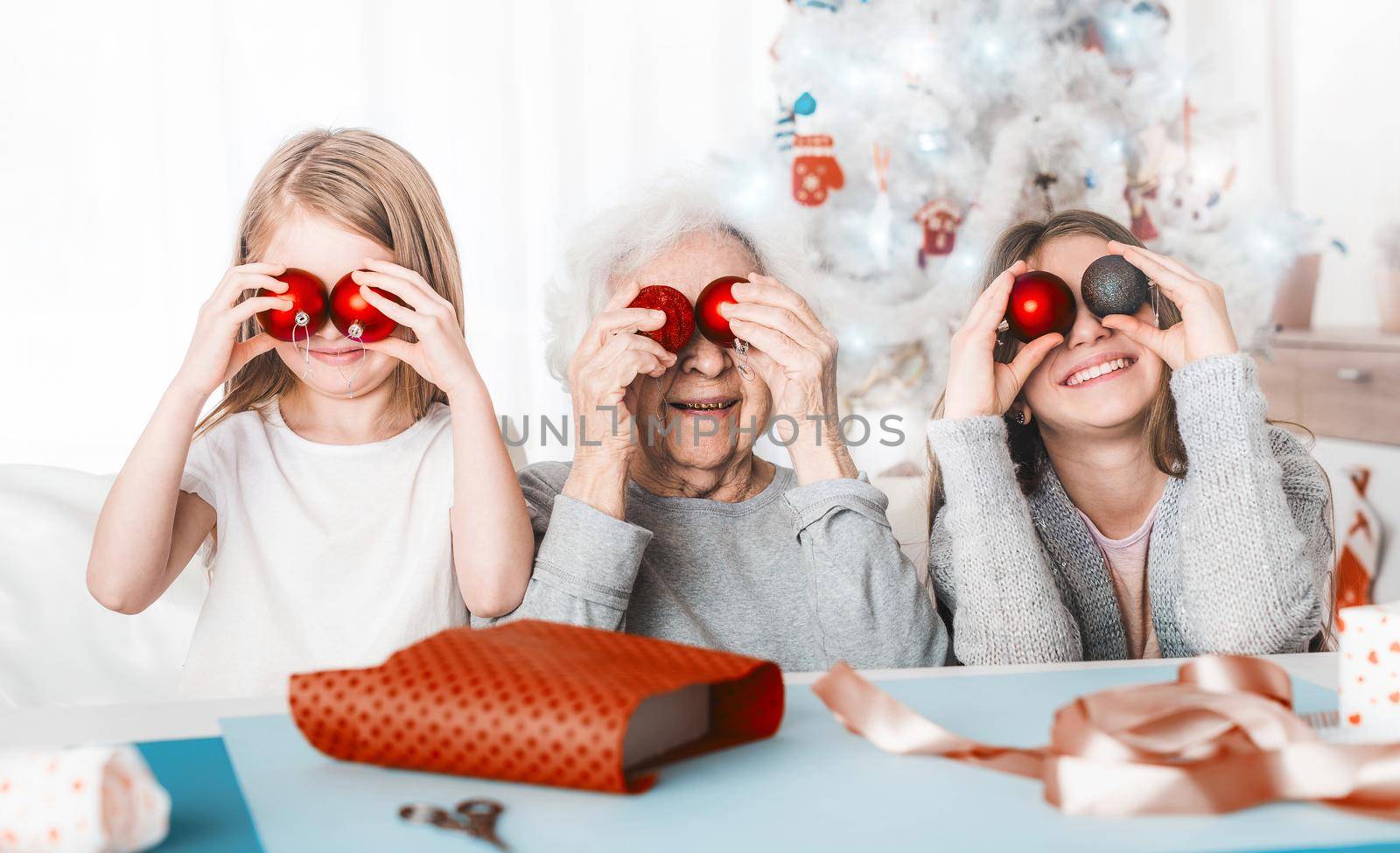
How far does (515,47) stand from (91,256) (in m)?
1.20

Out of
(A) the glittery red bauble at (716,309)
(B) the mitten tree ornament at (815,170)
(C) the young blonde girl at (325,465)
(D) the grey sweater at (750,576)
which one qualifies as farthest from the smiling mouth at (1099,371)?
(B) the mitten tree ornament at (815,170)

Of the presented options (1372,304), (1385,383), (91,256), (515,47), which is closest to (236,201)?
(91,256)

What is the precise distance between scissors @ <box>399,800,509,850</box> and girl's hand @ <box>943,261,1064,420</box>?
94 cm

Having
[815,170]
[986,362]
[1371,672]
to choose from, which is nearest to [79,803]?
[1371,672]

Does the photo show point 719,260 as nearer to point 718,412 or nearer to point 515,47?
point 718,412

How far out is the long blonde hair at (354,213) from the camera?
1.58 metres

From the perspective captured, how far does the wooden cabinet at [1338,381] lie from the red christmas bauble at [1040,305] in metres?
2.66

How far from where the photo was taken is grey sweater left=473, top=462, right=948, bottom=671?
4.54ft

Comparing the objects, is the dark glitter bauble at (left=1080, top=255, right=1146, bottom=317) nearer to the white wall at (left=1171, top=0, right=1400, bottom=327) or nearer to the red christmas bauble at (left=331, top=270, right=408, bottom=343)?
the red christmas bauble at (left=331, top=270, right=408, bottom=343)

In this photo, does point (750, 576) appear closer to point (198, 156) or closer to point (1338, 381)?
point (198, 156)

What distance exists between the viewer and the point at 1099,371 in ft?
5.15

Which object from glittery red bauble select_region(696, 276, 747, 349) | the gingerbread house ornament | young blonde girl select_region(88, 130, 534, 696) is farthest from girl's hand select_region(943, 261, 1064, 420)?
the gingerbread house ornament

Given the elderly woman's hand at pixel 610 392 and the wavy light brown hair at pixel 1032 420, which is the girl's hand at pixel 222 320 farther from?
the wavy light brown hair at pixel 1032 420

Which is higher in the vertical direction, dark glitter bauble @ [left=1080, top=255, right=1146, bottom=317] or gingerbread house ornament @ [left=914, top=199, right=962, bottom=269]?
gingerbread house ornament @ [left=914, top=199, right=962, bottom=269]
